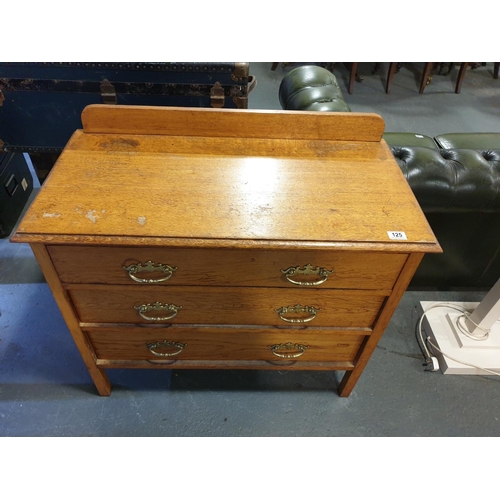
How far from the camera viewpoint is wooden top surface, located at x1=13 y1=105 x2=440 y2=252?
0.94 meters

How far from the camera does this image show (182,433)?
4.83 feet

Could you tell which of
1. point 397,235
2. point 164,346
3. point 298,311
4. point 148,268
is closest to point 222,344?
point 164,346

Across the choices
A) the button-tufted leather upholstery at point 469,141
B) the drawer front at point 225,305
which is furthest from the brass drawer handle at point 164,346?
the button-tufted leather upholstery at point 469,141

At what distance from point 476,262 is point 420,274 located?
256 mm

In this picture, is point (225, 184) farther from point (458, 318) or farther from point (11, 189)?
point (11, 189)

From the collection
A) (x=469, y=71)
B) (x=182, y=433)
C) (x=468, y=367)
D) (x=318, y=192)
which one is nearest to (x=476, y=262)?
(x=468, y=367)

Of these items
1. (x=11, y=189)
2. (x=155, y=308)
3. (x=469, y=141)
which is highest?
(x=469, y=141)

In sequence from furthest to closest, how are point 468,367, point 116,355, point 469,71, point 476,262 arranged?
point 469,71 < point 476,262 < point 468,367 < point 116,355

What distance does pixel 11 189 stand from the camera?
2137 mm

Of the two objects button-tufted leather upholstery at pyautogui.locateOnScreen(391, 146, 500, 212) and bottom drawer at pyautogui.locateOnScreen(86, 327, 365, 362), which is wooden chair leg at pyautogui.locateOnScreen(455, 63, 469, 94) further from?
bottom drawer at pyautogui.locateOnScreen(86, 327, 365, 362)

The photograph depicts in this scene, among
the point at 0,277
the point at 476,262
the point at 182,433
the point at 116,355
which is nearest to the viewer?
the point at 116,355

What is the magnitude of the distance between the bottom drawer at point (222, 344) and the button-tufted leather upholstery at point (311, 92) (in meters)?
0.99

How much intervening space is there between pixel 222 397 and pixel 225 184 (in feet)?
3.17

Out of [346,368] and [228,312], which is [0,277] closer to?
[228,312]
